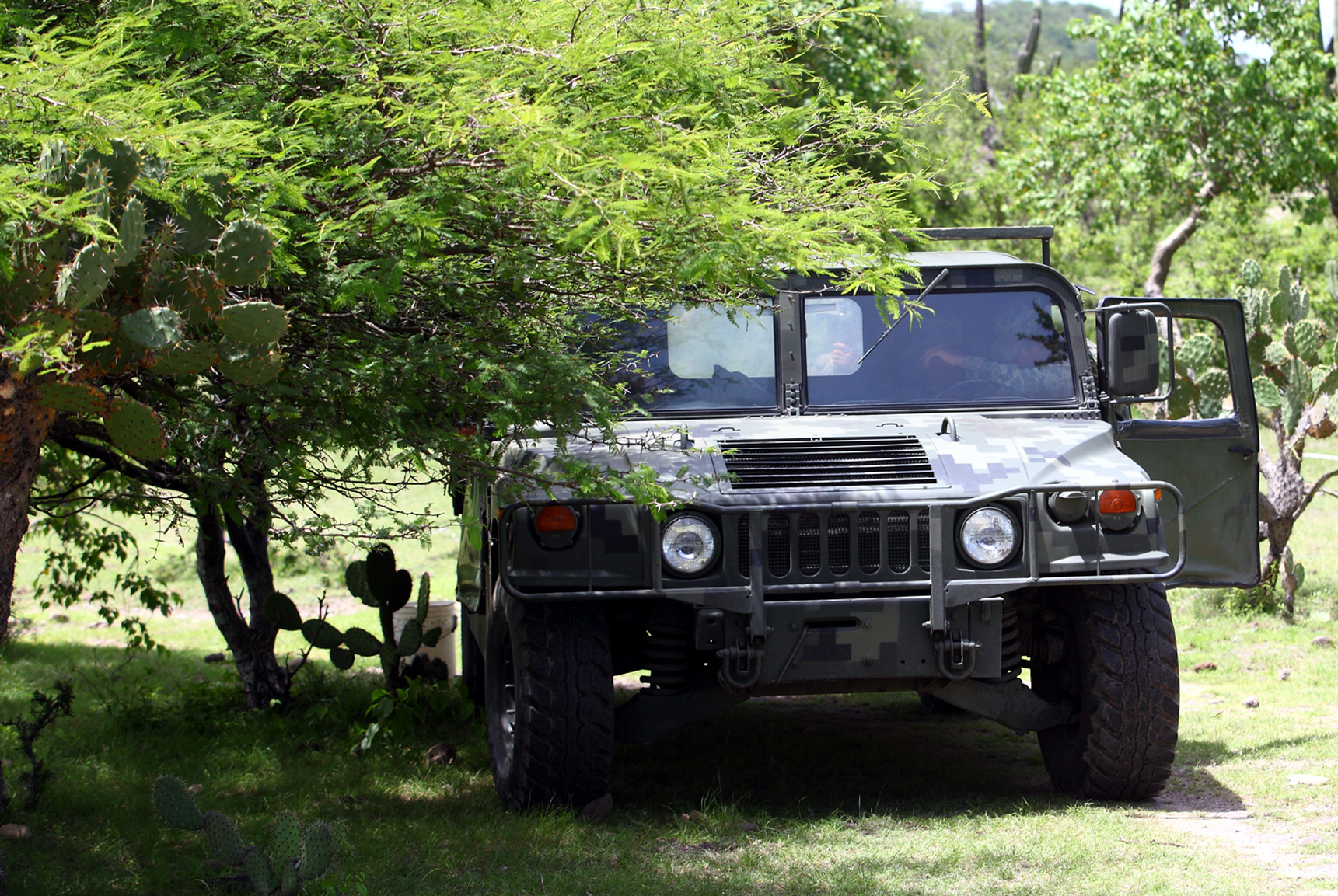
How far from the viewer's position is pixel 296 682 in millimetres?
7582

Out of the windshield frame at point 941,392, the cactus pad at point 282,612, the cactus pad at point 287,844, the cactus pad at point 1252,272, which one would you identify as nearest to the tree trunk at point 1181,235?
the cactus pad at point 1252,272

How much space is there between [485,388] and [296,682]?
13.8 ft

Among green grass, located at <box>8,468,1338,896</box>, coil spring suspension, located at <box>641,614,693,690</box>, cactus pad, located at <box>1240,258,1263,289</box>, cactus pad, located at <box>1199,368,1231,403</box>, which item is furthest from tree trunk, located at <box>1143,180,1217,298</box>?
coil spring suspension, located at <box>641,614,693,690</box>

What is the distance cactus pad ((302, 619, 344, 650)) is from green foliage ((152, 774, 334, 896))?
2.68 m

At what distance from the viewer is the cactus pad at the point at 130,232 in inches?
117

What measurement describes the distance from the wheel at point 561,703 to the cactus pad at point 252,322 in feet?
5.19

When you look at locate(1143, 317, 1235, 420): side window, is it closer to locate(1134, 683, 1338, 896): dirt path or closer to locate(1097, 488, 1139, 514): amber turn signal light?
locate(1134, 683, 1338, 896): dirt path

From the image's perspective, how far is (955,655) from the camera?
4.47m

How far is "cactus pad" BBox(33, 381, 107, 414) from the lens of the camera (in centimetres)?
309

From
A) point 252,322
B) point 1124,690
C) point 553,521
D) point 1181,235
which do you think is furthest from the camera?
point 1181,235

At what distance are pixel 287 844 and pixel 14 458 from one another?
124cm

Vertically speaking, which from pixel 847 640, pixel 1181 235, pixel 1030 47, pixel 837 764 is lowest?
pixel 837 764

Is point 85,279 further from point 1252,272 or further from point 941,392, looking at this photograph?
point 1252,272

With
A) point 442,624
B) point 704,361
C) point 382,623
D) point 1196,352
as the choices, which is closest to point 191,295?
point 704,361
